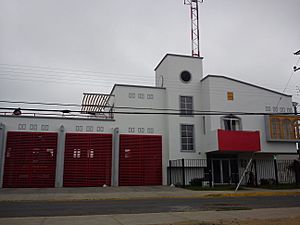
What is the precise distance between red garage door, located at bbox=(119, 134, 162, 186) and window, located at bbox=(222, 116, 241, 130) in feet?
20.8

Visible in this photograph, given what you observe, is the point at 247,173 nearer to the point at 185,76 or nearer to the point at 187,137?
the point at 187,137

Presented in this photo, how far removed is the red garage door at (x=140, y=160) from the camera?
3038 centimetres

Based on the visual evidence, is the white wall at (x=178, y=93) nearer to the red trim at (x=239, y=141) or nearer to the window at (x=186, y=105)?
the window at (x=186, y=105)

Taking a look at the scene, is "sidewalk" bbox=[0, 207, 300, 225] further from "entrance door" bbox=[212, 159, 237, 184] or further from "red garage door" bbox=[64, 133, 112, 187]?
"entrance door" bbox=[212, 159, 237, 184]

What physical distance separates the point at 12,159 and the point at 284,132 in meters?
24.4

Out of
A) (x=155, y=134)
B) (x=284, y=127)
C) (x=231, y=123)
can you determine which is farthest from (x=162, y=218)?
(x=284, y=127)

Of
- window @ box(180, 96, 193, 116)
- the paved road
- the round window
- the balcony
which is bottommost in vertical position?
the paved road

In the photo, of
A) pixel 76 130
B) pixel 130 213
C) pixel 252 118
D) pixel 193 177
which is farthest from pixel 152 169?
pixel 130 213

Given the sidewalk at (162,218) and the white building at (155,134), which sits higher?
the white building at (155,134)

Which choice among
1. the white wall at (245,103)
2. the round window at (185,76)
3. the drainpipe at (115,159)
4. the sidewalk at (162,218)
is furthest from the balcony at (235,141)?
the sidewalk at (162,218)

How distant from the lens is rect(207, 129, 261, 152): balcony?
96.6 feet

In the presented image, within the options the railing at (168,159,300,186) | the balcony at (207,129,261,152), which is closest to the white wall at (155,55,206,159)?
the railing at (168,159,300,186)

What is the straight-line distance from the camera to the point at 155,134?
32.3m

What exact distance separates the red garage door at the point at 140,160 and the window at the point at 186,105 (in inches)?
153
